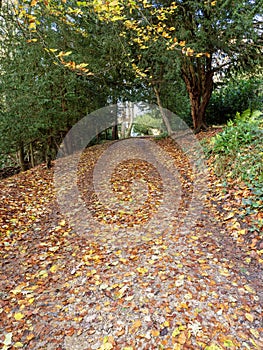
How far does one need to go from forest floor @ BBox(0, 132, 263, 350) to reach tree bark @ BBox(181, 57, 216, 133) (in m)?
3.66

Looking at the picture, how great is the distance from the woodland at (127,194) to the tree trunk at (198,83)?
31 mm

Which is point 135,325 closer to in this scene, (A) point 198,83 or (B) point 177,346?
(B) point 177,346

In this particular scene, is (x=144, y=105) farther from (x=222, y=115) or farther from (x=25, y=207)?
(x=25, y=207)

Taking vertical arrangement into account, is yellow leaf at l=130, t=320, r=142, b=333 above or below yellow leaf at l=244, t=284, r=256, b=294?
below

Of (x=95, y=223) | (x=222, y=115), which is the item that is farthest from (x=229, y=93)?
(x=95, y=223)

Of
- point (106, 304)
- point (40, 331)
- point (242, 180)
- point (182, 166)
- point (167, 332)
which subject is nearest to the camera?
point (167, 332)

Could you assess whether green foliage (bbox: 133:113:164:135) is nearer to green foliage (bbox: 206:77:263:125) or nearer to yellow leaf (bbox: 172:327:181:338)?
green foliage (bbox: 206:77:263:125)

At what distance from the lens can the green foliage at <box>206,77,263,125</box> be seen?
8336mm

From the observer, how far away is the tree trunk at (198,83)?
7297 mm

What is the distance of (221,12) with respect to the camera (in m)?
5.43

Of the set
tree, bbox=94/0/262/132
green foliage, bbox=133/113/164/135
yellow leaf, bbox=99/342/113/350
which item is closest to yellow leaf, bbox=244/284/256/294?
yellow leaf, bbox=99/342/113/350

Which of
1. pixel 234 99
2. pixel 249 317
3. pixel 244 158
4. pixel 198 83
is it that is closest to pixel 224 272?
pixel 249 317

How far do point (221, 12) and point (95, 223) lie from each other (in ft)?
16.2

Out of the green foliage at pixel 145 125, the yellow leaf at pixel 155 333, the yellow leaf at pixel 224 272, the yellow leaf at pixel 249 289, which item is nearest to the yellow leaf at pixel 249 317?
the yellow leaf at pixel 249 289
